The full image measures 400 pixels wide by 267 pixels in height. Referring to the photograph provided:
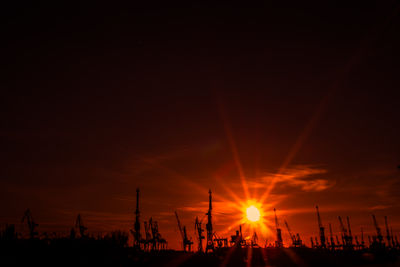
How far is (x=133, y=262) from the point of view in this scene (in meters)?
61.0

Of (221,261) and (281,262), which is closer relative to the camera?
(221,261)

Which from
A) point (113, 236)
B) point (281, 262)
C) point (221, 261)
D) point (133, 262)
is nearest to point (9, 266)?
point (133, 262)

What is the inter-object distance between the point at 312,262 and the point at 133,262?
49311mm

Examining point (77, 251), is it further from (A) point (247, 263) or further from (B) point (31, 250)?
(A) point (247, 263)

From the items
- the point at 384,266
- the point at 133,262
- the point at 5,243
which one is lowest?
the point at 384,266

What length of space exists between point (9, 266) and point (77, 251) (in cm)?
1226

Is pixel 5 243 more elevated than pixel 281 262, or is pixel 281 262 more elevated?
pixel 5 243

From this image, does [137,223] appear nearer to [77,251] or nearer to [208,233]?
[208,233]

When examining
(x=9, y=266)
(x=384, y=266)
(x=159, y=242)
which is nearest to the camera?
(x=9, y=266)

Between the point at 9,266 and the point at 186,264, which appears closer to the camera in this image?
the point at 9,266

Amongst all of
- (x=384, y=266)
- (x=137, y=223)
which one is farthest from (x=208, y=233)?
(x=384, y=266)

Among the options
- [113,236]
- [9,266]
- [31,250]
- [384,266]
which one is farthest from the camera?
[384,266]

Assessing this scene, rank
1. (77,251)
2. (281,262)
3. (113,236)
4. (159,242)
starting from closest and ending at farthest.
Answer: (77,251) < (113,236) < (281,262) < (159,242)

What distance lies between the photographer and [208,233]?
107812 mm
